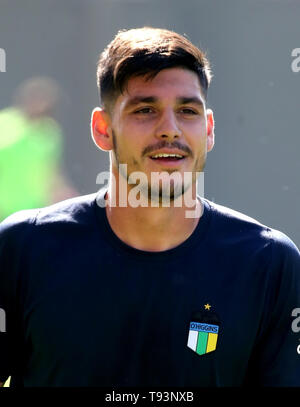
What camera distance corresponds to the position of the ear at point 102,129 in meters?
2.58

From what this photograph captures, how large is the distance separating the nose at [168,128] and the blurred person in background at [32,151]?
3215 millimetres

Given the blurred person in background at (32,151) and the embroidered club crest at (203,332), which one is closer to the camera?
the embroidered club crest at (203,332)

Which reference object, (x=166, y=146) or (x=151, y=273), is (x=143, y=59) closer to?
(x=166, y=146)

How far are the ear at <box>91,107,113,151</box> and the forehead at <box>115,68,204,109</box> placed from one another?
0.11 meters

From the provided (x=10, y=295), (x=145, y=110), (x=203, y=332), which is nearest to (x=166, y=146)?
(x=145, y=110)

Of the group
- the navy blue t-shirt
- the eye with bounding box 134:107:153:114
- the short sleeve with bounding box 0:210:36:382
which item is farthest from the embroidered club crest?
the eye with bounding box 134:107:153:114

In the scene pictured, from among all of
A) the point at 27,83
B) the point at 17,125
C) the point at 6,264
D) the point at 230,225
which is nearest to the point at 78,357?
the point at 6,264

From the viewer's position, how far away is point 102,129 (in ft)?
8.57

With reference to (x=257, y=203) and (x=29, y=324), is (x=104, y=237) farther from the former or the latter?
(x=257, y=203)

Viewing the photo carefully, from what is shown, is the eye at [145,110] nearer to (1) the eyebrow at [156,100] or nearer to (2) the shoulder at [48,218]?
(1) the eyebrow at [156,100]

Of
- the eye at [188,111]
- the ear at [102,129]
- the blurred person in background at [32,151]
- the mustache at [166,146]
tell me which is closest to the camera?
the mustache at [166,146]

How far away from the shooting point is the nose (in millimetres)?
2318

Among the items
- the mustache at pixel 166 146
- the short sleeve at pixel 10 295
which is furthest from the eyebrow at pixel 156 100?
the short sleeve at pixel 10 295

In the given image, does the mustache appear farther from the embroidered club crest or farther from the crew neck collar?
the embroidered club crest
